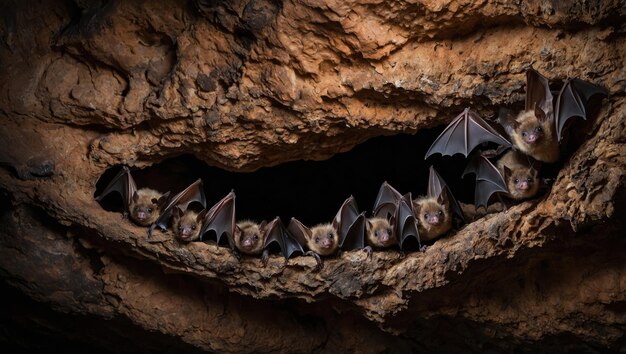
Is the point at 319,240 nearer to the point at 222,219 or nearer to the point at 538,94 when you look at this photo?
the point at 222,219

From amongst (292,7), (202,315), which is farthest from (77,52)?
(202,315)

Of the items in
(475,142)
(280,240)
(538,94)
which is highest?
(538,94)

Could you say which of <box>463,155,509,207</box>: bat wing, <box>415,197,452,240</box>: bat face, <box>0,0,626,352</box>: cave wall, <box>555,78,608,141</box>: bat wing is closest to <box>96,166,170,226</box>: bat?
<box>0,0,626,352</box>: cave wall

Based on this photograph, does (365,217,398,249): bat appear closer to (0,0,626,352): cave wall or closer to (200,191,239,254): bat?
(0,0,626,352): cave wall

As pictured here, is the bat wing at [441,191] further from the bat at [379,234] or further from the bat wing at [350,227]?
the bat wing at [350,227]

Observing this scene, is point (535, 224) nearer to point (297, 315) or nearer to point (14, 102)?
point (297, 315)

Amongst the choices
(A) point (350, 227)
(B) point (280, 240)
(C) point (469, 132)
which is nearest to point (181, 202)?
(B) point (280, 240)

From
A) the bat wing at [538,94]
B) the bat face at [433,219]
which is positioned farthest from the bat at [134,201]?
the bat wing at [538,94]
